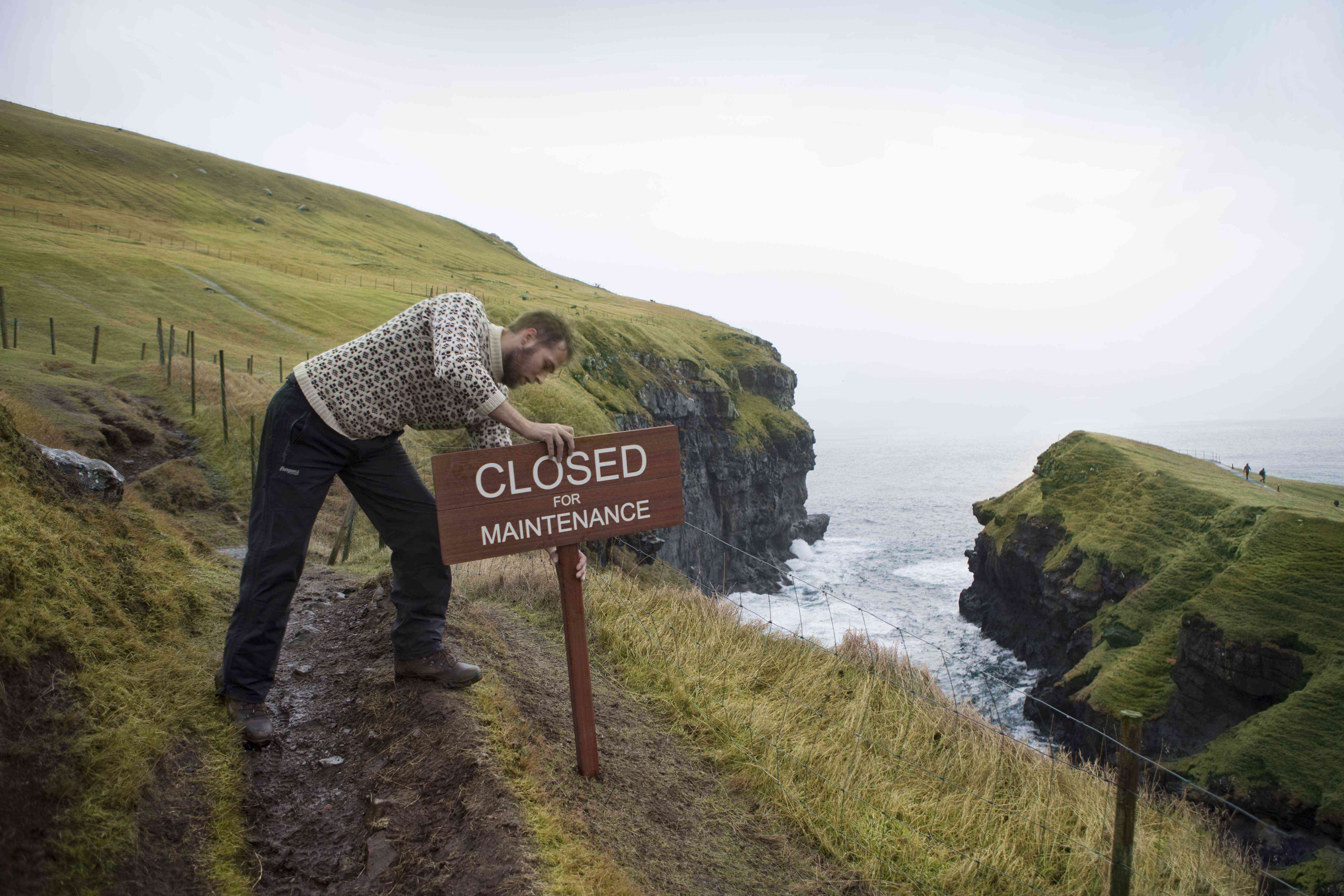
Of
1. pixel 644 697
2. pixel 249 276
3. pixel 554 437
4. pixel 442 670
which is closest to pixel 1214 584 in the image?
pixel 644 697

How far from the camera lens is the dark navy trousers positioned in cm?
347

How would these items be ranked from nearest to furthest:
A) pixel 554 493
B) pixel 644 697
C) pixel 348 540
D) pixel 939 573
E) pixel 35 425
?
pixel 554 493 < pixel 644 697 < pixel 35 425 < pixel 348 540 < pixel 939 573

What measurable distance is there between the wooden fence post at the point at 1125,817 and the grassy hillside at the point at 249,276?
3.31m

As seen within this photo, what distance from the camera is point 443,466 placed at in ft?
10.3

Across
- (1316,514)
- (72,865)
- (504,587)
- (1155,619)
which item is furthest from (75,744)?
(1316,514)

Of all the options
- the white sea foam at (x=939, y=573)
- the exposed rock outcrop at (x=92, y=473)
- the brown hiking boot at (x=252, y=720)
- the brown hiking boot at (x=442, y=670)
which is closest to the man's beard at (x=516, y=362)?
the brown hiking boot at (x=442, y=670)

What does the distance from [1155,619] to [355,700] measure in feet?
102

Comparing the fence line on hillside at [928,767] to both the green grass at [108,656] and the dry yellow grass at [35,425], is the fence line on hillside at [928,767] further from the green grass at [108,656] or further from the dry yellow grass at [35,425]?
the dry yellow grass at [35,425]

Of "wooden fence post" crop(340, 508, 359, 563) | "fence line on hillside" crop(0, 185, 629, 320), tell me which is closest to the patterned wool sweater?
"wooden fence post" crop(340, 508, 359, 563)

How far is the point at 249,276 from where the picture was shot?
4784 cm

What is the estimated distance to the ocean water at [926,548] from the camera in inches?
1200

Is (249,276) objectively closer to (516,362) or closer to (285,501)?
(285,501)

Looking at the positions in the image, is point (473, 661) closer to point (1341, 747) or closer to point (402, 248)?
point (1341, 747)

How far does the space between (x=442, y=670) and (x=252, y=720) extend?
976 mm
